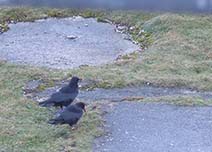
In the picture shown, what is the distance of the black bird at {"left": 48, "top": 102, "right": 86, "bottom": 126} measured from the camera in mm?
6977

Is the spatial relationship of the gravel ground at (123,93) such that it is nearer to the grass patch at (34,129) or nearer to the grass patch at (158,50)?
the grass patch at (158,50)

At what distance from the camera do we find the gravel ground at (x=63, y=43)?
10070 mm

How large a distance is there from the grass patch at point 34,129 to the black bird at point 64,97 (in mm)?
144

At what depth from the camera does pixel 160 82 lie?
8750mm

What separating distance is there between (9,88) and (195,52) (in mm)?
2928

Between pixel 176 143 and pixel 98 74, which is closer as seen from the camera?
pixel 176 143

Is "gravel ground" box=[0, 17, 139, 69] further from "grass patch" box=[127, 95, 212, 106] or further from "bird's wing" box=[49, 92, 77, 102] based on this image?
"bird's wing" box=[49, 92, 77, 102]

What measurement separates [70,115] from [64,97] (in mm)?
548

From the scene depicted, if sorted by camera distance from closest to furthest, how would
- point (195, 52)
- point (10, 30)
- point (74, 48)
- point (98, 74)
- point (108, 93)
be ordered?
point (108, 93) < point (98, 74) < point (195, 52) < point (74, 48) < point (10, 30)

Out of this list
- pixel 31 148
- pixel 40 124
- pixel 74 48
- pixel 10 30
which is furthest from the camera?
pixel 10 30

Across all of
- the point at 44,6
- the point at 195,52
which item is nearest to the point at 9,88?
the point at 195,52

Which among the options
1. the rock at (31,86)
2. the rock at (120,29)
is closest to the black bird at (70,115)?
the rock at (31,86)

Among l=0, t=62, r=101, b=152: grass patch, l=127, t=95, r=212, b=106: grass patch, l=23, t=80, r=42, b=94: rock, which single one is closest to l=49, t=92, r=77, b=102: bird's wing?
l=0, t=62, r=101, b=152: grass patch

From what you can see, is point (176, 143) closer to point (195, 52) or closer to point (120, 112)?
point (120, 112)
